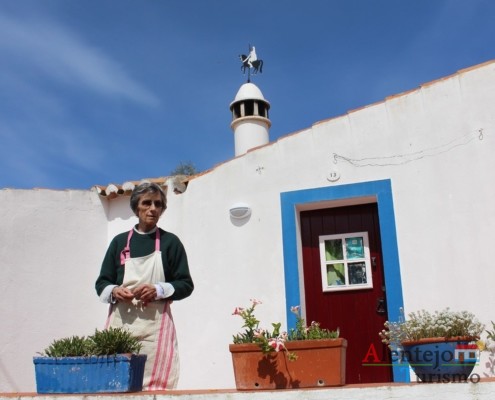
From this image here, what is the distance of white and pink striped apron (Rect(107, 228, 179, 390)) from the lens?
3.23 meters

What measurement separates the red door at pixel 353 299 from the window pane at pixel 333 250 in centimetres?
9

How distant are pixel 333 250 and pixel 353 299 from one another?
539 mm

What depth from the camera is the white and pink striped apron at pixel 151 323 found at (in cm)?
323

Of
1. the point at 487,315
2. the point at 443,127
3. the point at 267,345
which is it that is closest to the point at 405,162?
the point at 443,127

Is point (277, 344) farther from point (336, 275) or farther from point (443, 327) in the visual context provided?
point (336, 275)

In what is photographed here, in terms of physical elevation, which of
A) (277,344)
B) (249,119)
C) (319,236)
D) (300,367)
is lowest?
(300,367)

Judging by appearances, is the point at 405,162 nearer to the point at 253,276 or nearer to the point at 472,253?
the point at 472,253

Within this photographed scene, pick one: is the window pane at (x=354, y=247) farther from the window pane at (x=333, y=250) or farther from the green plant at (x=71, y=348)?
the green plant at (x=71, y=348)

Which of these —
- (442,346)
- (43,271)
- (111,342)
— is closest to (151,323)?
(111,342)

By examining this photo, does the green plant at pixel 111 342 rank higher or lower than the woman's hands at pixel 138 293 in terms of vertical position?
lower

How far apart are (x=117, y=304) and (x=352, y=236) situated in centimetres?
322

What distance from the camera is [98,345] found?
9.64ft

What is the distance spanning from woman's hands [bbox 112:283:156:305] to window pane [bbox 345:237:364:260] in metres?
3.14

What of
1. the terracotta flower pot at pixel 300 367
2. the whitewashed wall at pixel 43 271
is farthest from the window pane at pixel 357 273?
the terracotta flower pot at pixel 300 367
